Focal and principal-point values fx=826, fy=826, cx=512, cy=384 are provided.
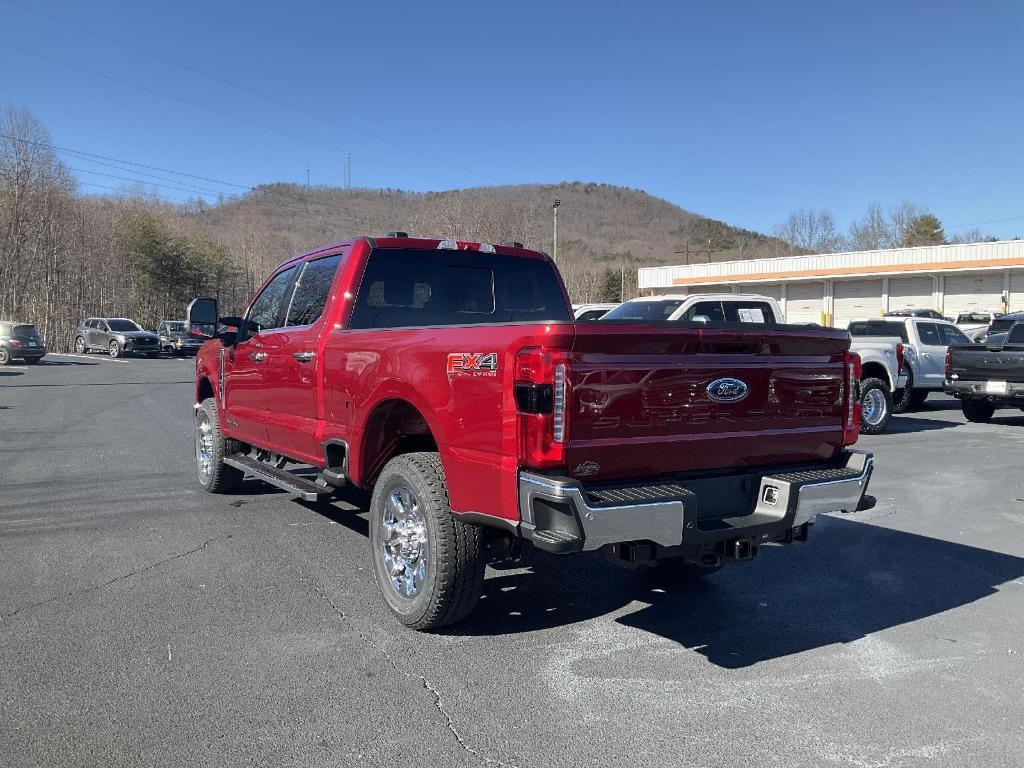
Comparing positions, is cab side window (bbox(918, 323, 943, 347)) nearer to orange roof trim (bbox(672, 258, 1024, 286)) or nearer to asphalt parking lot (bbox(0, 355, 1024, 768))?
asphalt parking lot (bbox(0, 355, 1024, 768))

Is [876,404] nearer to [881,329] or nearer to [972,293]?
[881,329]

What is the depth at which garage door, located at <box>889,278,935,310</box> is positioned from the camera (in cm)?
4125

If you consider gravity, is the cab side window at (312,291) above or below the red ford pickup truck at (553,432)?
above

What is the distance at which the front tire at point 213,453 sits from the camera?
7.52 m

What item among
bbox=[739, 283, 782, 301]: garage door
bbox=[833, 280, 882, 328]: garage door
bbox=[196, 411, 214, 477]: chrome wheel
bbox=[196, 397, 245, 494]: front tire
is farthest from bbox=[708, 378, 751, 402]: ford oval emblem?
bbox=[739, 283, 782, 301]: garage door

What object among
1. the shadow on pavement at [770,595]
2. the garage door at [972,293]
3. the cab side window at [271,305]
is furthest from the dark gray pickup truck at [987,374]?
the garage door at [972,293]

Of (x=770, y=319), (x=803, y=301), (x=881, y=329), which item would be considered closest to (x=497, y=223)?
(x=803, y=301)

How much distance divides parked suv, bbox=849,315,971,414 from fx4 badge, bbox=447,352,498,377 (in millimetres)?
12956

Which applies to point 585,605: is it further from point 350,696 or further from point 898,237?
point 898,237

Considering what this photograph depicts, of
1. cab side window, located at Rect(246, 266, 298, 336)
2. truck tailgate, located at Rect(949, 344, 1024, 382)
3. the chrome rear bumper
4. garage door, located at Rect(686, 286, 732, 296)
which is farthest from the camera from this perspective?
garage door, located at Rect(686, 286, 732, 296)

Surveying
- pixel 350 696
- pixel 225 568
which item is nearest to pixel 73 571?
pixel 225 568

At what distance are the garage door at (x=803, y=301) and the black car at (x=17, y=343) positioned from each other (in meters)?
36.3

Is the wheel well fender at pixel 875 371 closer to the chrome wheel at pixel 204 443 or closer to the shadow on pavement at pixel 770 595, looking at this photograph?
the shadow on pavement at pixel 770 595

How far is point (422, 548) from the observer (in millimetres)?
4344
